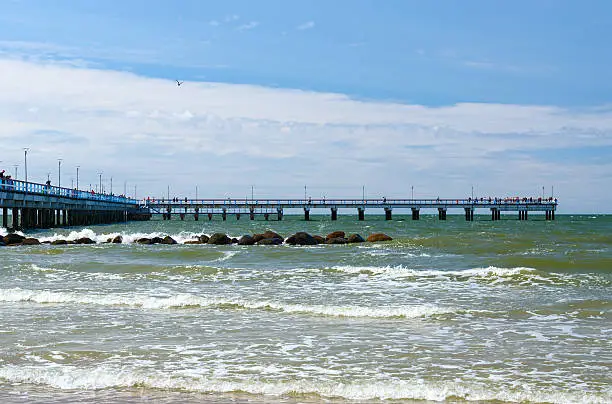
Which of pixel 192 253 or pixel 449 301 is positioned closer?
pixel 449 301

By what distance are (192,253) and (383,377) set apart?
23870mm

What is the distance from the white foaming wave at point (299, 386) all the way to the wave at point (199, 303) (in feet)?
18.7

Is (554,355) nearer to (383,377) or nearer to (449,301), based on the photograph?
(383,377)

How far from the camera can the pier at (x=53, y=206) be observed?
55.8 m

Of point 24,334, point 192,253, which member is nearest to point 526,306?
point 24,334

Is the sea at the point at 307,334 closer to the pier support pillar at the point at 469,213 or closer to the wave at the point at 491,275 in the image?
the wave at the point at 491,275

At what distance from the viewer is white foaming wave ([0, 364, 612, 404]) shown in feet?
28.9

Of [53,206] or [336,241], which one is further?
[53,206]

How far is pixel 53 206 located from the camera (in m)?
67.9

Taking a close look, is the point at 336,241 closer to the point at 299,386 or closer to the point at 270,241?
the point at 270,241

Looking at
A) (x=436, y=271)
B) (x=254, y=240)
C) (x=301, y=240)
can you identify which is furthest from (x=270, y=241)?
(x=436, y=271)

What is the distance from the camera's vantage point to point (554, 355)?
1095cm

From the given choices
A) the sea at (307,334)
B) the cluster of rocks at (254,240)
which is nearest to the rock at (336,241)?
the cluster of rocks at (254,240)

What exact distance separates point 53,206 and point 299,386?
63.6m
